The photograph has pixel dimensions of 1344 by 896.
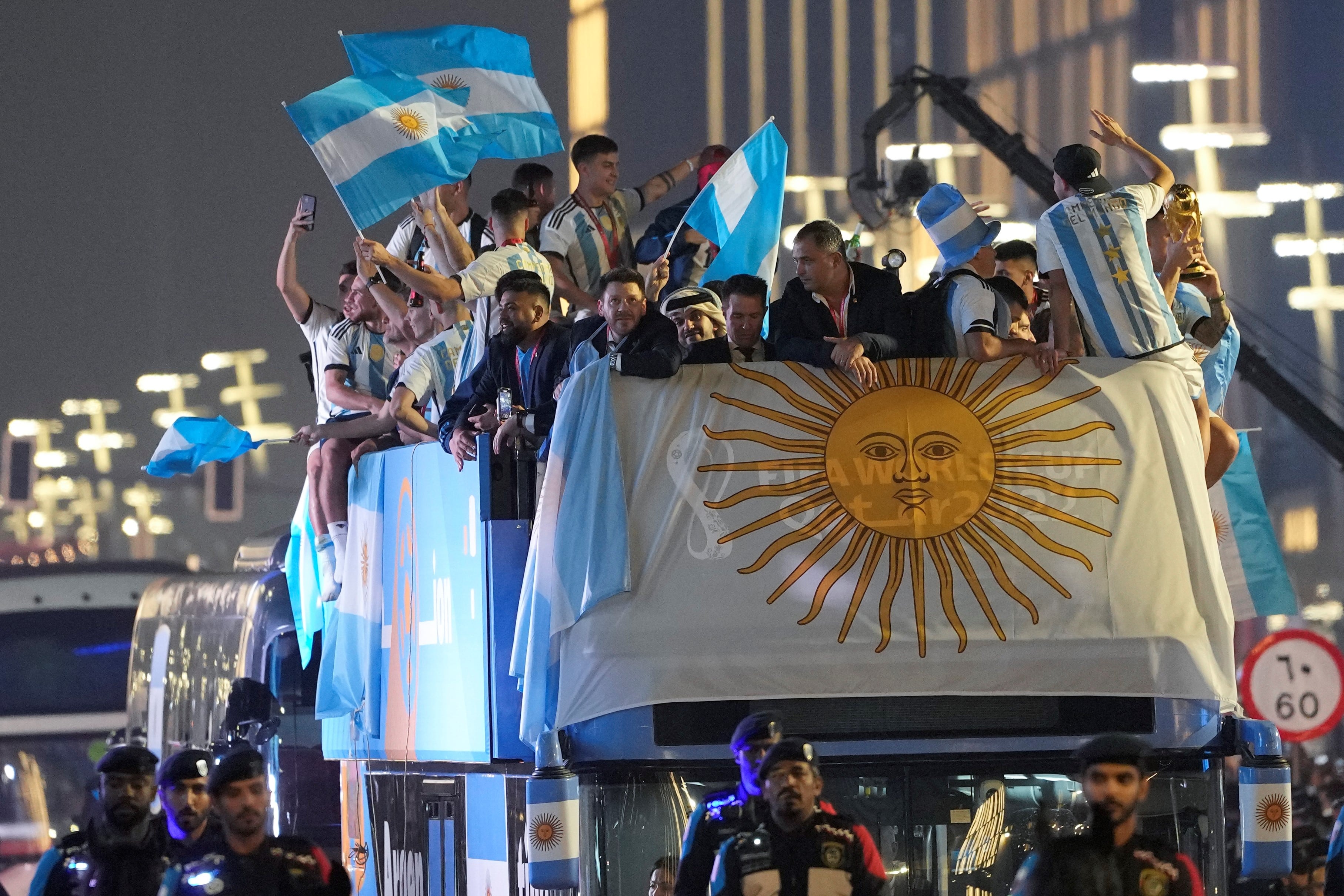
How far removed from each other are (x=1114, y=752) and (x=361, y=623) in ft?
14.8

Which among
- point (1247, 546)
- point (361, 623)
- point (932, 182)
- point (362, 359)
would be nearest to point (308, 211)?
point (362, 359)

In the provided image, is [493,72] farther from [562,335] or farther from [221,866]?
[221,866]

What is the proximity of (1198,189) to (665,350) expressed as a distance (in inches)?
604

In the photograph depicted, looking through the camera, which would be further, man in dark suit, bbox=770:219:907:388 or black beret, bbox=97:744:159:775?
man in dark suit, bbox=770:219:907:388

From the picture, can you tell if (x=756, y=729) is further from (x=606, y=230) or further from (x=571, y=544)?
(x=606, y=230)

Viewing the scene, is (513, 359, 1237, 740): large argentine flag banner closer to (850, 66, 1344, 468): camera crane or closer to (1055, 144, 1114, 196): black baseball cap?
(1055, 144, 1114, 196): black baseball cap

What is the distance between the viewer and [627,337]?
25.8 feet

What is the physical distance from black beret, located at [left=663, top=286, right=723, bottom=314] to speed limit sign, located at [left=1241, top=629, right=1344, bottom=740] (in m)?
4.21

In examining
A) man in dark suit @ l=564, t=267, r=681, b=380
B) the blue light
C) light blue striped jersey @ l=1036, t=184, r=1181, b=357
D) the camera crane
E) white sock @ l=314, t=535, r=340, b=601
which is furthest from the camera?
the blue light

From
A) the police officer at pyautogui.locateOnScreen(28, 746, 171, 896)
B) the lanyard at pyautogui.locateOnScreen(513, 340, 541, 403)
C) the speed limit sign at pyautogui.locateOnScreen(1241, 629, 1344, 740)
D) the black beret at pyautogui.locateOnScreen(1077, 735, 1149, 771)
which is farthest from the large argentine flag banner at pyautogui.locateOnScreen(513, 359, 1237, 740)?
the speed limit sign at pyautogui.locateOnScreen(1241, 629, 1344, 740)

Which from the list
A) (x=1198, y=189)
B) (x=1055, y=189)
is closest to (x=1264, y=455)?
(x=1198, y=189)

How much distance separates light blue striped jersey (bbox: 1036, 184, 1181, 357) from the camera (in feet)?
25.2

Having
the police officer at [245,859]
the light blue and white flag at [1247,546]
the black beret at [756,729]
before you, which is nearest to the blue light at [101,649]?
the light blue and white flag at [1247,546]

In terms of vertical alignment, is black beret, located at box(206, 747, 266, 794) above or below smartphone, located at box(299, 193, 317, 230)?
below
